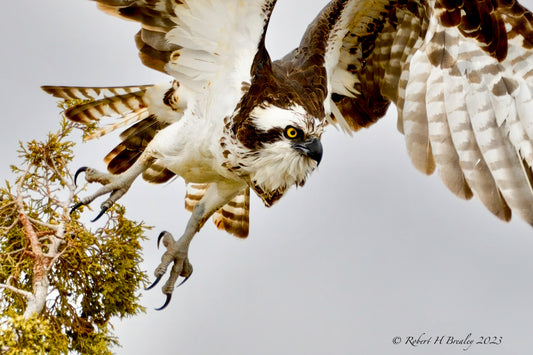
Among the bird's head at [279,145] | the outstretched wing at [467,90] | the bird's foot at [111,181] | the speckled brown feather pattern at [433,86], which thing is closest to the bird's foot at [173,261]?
the bird's foot at [111,181]

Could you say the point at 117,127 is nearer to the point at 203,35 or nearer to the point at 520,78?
the point at 203,35

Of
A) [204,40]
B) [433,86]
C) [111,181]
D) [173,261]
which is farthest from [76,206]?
[433,86]

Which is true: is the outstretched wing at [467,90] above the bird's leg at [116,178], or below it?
above

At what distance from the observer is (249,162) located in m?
4.75

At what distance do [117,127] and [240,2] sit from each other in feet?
5.19

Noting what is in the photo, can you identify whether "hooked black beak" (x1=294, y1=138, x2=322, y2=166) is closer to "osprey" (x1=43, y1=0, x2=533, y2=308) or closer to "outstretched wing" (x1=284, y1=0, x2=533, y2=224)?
"osprey" (x1=43, y1=0, x2=533, y2=308)

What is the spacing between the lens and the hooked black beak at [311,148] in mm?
4562

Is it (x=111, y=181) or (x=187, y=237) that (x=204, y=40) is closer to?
(x=111, y=181)

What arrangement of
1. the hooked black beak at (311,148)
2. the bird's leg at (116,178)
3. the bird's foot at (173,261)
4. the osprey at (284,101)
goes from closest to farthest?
1. the hooked black beak at (311,148)
2. the osprey at (284,101)
3. the bird's leg at (116,178)
4. the bird's foot at (173,261)

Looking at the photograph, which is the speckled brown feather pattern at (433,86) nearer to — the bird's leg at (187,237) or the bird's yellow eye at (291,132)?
the bird's yellow eye at (291,132)

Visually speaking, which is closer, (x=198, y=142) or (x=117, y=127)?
(x=198, y=142)

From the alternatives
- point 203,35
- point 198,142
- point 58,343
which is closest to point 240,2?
point 203,35

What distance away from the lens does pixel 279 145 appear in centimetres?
462

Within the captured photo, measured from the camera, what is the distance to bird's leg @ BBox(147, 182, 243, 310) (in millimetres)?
5320
